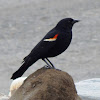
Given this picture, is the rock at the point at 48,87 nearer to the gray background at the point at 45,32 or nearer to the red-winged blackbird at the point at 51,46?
the red-winged blackbird at the point at 51,46

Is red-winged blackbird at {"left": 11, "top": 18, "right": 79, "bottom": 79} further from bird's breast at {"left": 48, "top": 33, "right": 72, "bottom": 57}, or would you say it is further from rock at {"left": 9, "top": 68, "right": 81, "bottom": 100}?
rock at {"left": 9, "top": 68, "right": 81, "bottom": 100}

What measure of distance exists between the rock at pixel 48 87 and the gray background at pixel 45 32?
431cm

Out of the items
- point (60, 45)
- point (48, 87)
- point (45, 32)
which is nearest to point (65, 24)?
point (60, 45)

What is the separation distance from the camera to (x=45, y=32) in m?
16.9

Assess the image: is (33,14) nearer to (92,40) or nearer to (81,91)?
(92,40)

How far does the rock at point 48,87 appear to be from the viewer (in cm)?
669

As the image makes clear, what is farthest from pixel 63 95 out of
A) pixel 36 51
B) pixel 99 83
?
pixel 99 83

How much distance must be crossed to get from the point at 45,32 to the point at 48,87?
33.6 feet

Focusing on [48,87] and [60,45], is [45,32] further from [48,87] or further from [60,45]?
[48,87]

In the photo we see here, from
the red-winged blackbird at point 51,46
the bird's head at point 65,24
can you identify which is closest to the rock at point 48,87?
the red-winged blackbird at point 51,46

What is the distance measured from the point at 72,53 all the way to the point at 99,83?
503cm

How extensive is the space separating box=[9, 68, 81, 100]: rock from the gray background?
14.1 ft

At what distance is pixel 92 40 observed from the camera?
1565 cm

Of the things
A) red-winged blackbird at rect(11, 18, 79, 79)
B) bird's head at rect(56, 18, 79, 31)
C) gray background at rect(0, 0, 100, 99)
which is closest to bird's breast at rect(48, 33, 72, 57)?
red-winged blackbird at rect(11, 18, 79, 79)
